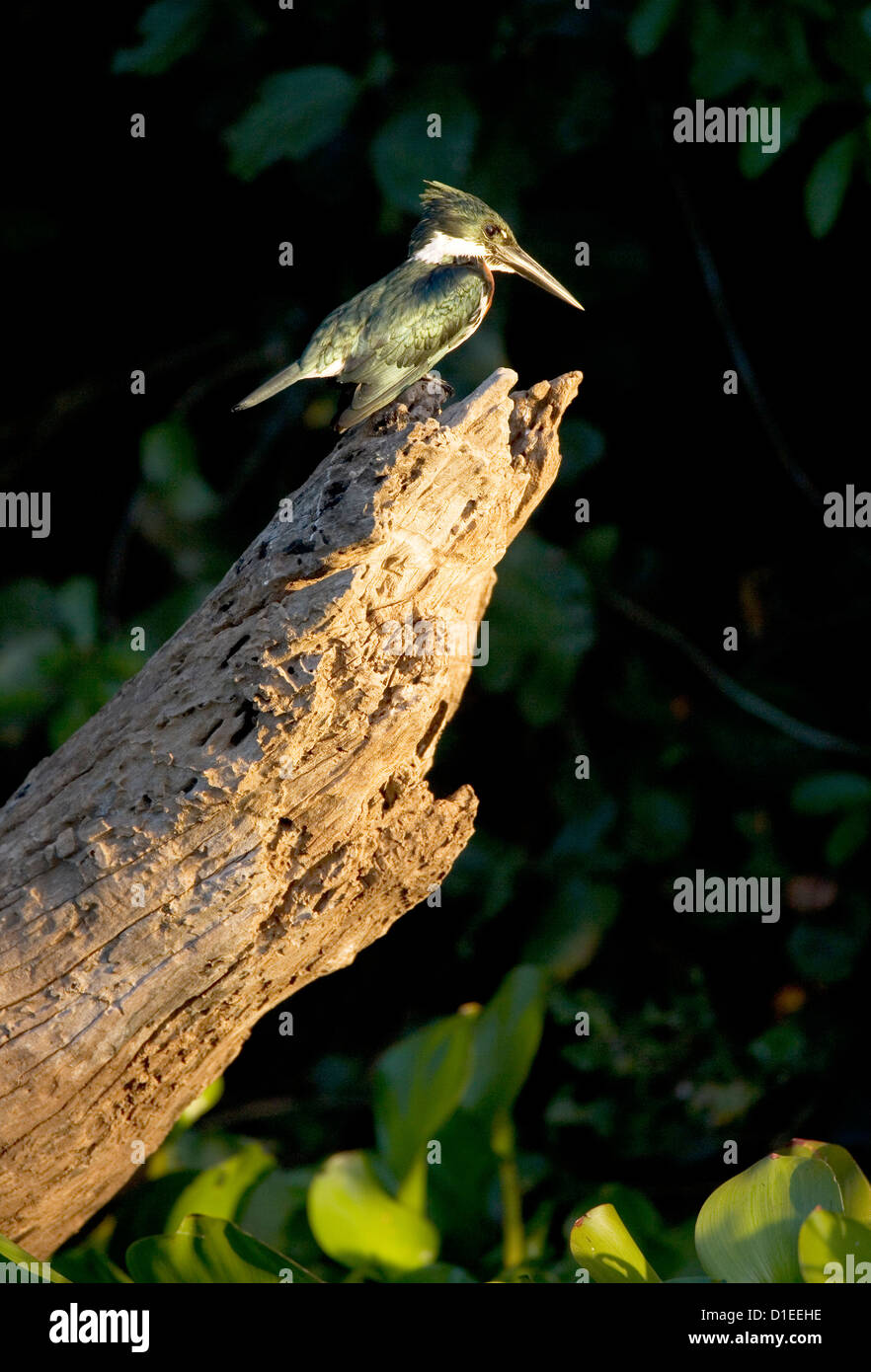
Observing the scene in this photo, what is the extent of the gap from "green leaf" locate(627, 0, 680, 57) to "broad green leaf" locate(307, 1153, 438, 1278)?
6.30 feet

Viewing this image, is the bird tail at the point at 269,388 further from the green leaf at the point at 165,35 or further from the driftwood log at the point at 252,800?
the green leaf at the point at 165,35

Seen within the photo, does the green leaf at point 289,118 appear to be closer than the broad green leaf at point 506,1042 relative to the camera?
No

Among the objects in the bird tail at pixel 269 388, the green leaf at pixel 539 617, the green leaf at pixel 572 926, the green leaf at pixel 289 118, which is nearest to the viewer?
the bird tail at pixel 269 388

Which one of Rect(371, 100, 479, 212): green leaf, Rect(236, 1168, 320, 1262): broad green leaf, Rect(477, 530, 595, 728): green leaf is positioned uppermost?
Rect(371, 100, 479, 212): green leaf

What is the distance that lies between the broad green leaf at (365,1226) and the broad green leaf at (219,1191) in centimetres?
20

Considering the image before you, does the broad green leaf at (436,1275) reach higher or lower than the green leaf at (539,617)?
lower

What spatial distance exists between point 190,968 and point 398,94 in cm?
182

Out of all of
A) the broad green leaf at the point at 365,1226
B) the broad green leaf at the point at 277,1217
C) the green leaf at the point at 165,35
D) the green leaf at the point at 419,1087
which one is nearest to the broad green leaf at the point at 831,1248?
the broad green leaf at the point at 365,1226

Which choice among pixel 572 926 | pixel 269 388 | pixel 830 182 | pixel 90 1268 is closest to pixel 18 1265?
pixel 90 1268

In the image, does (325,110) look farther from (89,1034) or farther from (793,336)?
(89,1034)

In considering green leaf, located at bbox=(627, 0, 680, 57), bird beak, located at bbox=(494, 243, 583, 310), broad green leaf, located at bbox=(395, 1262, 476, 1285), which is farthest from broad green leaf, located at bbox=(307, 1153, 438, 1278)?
green leaf, located at bbox=(627, 0, 680, 57)

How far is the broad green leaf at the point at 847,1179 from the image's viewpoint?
1.44 metres

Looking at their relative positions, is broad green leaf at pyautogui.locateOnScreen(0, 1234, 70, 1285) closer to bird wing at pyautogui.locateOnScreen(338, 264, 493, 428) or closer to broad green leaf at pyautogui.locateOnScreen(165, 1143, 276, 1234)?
broad green leaf at pyautogui.locateOnScreen(165, 1143, 276, 1234)

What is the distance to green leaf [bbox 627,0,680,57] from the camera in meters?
2.27
